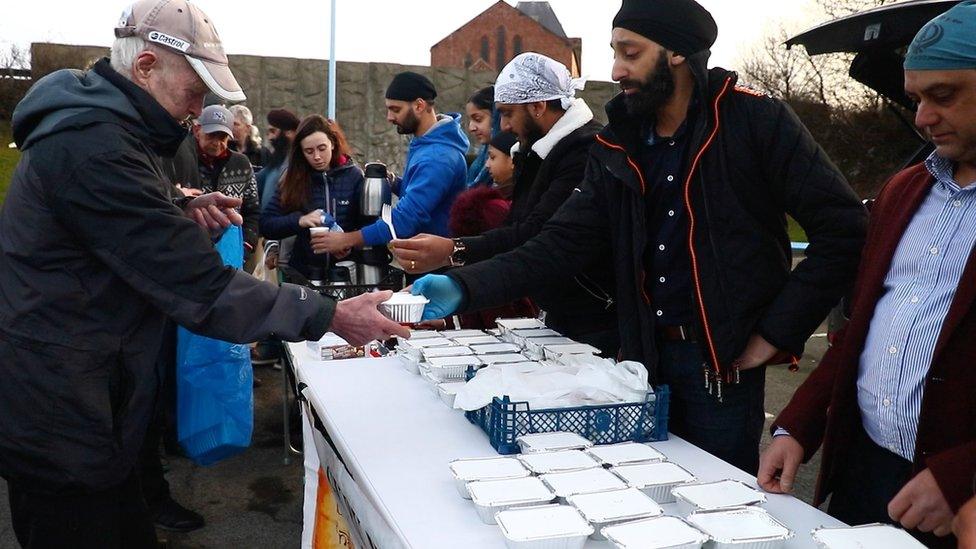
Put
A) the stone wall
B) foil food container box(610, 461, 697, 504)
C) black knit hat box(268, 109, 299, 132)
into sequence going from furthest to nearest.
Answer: the stone wall → black knit hat box(268, 109, 299, 132) → foil food container box(610, 461, 697, 504)

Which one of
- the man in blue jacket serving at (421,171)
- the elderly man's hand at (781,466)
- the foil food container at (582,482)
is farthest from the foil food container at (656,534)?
the man in blue jacket serving at (421,171)

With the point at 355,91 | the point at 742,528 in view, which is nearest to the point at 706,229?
the point at 742,528

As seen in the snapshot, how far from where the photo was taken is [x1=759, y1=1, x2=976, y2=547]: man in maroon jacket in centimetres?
135

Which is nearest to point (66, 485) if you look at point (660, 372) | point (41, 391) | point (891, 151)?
point (41, 391)

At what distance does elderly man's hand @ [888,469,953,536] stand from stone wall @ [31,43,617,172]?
12440 millimetres

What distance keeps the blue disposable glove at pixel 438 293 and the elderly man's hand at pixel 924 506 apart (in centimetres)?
119

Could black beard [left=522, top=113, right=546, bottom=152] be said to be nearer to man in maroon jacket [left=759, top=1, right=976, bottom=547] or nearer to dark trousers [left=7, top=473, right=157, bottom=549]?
man in maroon jacket [left=759, top=1, right=976, bottom=547]

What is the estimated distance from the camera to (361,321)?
1.84 m

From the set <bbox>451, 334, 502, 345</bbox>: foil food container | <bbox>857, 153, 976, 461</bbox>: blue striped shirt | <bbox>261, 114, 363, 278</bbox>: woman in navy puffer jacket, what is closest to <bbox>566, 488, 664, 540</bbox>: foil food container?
<bbox>857, 153, 976, 461</bbox>: blue striped shirt

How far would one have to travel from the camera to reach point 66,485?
1646 millimetres

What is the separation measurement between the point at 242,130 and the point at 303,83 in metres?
7.65

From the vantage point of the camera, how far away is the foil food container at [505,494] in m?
1.30

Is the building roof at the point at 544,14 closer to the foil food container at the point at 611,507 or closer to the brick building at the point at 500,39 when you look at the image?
the brick building at the point at 500,39

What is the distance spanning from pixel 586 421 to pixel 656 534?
0.50 meters
